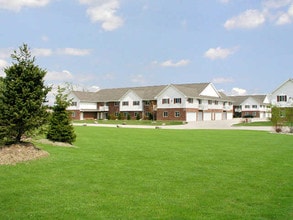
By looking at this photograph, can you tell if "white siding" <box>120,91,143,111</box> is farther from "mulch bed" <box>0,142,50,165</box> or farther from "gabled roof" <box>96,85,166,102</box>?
"mulch bed" <box>0,142,50,165</box>

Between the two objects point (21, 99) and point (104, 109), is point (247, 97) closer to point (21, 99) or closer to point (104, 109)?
point (104, 109)

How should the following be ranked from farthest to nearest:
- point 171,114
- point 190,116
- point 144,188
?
point 171,114 → point 190,116 → point 144,188

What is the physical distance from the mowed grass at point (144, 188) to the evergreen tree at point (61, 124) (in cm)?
383

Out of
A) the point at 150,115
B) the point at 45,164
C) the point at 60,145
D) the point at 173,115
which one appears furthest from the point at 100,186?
the point at 150,115

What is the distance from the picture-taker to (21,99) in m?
13.1

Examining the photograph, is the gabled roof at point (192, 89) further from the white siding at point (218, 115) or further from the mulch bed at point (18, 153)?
the mulch bed at point (18, 153)

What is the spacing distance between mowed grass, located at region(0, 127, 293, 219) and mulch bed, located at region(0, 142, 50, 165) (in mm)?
518

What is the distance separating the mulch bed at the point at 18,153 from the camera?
11867 mm

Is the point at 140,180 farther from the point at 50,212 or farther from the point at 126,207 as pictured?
the point at 50,212

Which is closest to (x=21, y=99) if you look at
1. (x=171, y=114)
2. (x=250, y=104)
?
(x=171, y=114)

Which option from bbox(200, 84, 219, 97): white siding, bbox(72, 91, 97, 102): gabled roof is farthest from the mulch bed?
bbox(72, 91, 97, 102): gabled roof

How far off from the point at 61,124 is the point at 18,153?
5.40 m

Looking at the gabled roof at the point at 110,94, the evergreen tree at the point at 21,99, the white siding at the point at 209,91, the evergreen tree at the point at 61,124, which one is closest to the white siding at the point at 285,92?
the white siding at the point at 209,91

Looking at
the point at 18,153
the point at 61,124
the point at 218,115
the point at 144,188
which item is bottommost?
the point at 144,188
